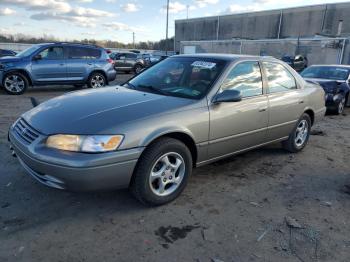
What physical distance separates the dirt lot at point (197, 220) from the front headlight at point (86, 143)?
0.75m

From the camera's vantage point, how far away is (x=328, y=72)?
10273mm

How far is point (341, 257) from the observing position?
278 centimetres

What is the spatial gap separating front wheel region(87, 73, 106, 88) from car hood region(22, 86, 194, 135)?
8.21 meters

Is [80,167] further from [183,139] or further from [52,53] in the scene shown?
[52,53]

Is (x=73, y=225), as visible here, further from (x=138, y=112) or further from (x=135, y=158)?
(x=138, y=112)

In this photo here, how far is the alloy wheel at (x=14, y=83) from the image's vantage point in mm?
10547

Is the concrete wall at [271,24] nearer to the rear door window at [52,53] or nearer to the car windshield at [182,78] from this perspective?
the rear door window at [52,53]

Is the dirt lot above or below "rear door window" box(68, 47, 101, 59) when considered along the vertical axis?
below

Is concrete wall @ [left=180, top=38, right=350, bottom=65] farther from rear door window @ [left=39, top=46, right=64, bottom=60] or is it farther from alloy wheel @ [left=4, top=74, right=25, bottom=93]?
alloy wheel @ [left=4, top=74, right=25, bottom=93]

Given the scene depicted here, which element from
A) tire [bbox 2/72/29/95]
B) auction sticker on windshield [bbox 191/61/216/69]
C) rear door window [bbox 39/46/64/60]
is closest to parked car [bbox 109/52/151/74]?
rear door window [bbox 39/46/64/60]

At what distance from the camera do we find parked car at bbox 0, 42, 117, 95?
34.4 feet

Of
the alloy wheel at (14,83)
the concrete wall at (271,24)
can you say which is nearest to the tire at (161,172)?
the alloy wheel at (14,83)

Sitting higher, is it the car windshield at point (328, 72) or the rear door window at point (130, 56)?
the car windshield at point (328, 72)

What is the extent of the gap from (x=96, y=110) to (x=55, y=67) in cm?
860
